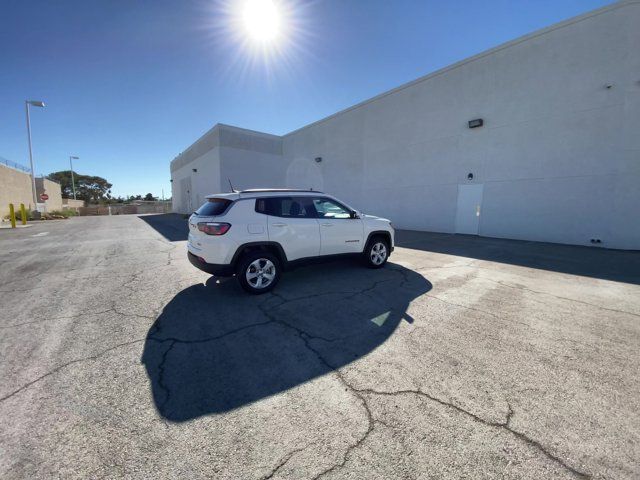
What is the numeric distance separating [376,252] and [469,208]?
836cm

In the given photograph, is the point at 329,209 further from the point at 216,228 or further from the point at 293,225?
the point at 216,228

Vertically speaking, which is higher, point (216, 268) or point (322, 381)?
point (216, 268)

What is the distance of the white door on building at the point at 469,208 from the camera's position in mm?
12312

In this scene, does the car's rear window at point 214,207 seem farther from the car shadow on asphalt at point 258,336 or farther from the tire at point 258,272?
the car shadow on asphalt at point 258,336

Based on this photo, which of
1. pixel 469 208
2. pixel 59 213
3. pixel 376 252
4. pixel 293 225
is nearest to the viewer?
pixel 293 225

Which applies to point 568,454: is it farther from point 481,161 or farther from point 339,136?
point 339,136

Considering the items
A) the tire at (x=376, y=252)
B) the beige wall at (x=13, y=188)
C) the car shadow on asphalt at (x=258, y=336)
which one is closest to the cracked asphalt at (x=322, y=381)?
the car shadow on asphalt at (x=258, y=336)

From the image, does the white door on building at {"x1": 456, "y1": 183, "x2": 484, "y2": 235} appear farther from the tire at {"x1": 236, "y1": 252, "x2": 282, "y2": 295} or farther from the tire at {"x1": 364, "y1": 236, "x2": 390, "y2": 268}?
the tire at {"x1": 236, "y1": 252, "x2": 282, "y2": 295}

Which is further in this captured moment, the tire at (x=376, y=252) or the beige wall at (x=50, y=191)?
the beige wall at (x=50, y=191)

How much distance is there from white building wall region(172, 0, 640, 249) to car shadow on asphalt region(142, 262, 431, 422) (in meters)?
8.41

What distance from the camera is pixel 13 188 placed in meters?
25.4

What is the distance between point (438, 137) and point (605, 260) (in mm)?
8370

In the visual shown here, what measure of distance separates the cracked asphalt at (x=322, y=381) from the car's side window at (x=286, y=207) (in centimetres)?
140

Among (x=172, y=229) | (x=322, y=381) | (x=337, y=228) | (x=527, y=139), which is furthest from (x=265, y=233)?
(x=172, y=229)
